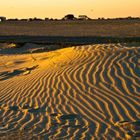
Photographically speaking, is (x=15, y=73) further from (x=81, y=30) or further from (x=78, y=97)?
(x=81, y=30)

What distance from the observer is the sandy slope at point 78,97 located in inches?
365

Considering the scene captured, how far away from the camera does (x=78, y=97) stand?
38.2 ft

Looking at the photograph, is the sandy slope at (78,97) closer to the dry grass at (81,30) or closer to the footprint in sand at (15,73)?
the footprint in sand at (15,73)

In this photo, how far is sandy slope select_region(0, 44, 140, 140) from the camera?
30.4 feet

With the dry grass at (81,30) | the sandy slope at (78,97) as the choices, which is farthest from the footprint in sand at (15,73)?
the dry grass at (81,30)

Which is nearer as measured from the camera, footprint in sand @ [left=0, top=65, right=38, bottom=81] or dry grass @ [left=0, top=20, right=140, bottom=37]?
footprint in sand @ [left=0, top=65, right=38, bottom=81]

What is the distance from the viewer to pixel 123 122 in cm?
932

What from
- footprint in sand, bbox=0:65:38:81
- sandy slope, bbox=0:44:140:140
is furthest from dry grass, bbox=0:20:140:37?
sandy slope, bbox=0:44:140:140

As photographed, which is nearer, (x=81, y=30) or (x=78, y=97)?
(x=78, y=97)

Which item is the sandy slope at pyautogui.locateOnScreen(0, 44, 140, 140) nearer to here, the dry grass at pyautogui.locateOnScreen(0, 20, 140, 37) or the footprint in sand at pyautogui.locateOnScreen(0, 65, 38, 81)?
the footprint in sand at pyautogui.locateOnScreen(0, 65, 38, 81)

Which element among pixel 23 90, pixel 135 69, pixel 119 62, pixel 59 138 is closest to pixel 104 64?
pixel 119 62

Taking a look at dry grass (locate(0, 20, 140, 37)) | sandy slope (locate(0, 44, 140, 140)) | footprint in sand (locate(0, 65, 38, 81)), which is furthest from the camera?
dry grass (locate(0, 20, 140, 37))

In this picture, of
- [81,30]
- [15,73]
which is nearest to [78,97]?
[15,73]

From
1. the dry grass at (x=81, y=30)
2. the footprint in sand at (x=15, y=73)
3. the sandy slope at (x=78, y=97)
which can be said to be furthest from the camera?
the dry grass at (x=81, y=30)
